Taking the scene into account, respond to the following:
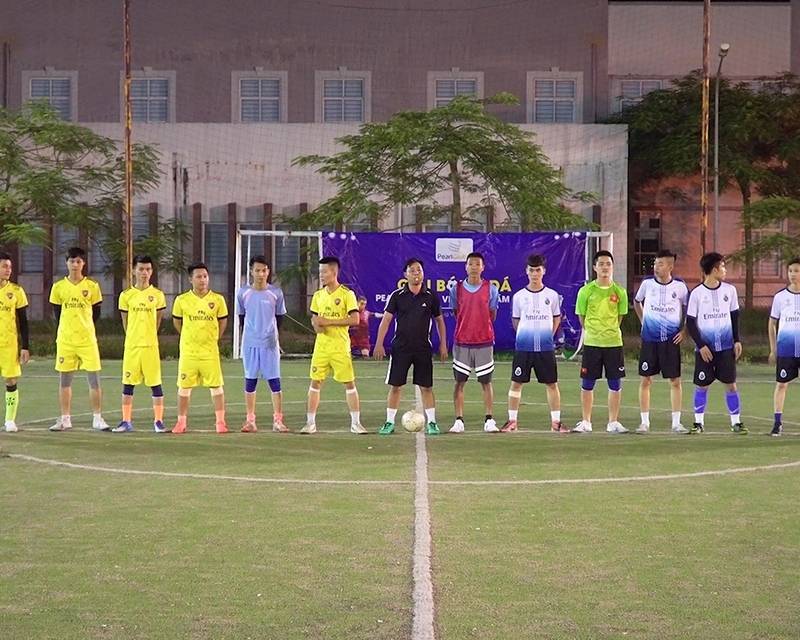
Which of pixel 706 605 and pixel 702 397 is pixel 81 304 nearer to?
pixel 702 397

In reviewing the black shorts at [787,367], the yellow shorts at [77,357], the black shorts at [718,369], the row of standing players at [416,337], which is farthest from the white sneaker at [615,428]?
the yellow shorts at [77,357]

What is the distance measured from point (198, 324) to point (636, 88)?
122 feet

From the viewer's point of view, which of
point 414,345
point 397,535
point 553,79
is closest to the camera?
point 397,535

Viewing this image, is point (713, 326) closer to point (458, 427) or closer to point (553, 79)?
point (458, 427)

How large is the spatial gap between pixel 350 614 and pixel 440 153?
33123mm

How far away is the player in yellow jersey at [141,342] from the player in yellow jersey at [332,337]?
1.87m

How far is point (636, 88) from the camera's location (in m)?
51.8

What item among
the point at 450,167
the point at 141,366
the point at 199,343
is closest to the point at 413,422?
the point at 199,343

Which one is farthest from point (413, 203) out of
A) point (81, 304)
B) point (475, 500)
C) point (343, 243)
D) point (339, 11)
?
point (475, 500)

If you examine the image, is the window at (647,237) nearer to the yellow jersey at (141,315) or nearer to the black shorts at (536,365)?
the black shorts at (536,365)

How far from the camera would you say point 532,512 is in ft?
34.9

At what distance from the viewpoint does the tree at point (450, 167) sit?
39.7 meters

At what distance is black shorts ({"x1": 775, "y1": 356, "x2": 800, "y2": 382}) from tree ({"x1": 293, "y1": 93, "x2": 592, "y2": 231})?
22.9 meters

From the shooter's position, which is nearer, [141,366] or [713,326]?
[713,326]
